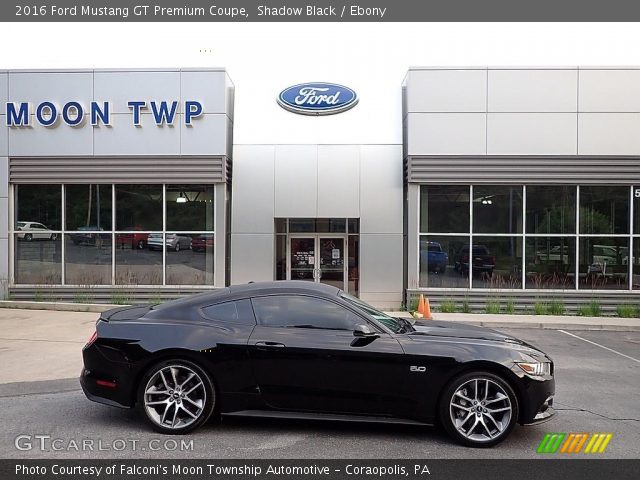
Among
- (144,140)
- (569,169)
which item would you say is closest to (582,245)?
(569,169)

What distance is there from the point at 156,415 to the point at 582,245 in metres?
13.2

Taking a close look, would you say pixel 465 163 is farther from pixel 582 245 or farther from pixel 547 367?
A: pixel 547 367

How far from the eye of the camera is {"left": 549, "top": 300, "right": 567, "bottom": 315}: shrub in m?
14.2

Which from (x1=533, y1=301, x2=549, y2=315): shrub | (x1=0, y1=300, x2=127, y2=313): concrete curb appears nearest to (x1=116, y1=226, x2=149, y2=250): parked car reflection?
(x1=0, y1=300, x2=127, y2=313): concrete curb

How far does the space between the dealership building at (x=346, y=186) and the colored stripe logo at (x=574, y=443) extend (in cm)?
944

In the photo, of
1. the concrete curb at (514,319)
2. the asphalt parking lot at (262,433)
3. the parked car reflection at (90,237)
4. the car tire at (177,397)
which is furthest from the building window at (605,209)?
the parked car reflection at (90,237)

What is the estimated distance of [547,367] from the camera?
5055 mm

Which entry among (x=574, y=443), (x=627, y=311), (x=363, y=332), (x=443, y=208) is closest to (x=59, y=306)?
(x=443, y=208)

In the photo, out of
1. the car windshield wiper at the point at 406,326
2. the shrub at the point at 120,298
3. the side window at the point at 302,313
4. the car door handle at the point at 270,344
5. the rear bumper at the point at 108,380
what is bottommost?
the shrub at the point at 120,298

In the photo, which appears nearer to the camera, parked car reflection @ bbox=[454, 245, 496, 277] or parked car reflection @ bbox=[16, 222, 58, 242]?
parked car reflection @ bbox=[454, 245, 496, 277]

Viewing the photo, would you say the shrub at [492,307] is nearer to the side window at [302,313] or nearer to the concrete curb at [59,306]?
the concrete curb at [59,306]

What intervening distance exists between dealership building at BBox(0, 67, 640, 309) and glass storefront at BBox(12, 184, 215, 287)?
0.04m

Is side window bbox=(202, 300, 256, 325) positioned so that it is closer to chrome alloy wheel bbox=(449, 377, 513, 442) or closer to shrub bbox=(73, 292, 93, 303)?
chrome alloy wheel bbox=(449, 377, 513, 442)
